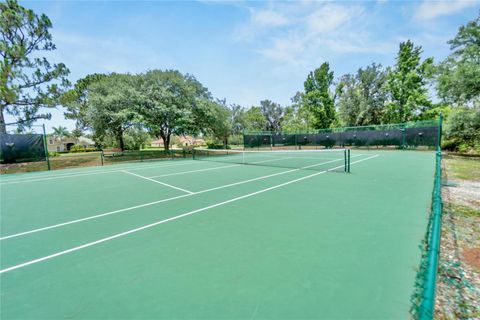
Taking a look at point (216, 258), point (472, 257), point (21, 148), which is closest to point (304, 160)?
point (472, 257)

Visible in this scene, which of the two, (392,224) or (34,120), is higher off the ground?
(34,120)

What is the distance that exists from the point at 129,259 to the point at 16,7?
21.9 m

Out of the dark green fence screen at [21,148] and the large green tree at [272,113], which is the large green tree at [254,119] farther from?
the dark green fence screen at [21,148]

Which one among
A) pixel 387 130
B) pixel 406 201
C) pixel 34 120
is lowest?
pixel 406 201

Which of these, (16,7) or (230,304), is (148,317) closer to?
(230,304)

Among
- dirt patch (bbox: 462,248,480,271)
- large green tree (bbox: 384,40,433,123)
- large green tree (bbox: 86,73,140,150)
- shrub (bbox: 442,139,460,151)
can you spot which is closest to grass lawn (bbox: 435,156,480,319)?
dirt patch (bbox: 462,248,480,271)

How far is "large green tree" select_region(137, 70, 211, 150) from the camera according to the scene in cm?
1848

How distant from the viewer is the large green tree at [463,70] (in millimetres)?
12922

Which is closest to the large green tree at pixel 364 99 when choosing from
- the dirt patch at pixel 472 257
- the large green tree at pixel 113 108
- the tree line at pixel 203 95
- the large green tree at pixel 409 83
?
the tree line at pixel 203 95

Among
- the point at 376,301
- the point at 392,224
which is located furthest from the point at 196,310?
the point at 392,224

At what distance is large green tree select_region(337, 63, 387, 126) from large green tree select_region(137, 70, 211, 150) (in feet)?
79.6

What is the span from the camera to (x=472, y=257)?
255 cm

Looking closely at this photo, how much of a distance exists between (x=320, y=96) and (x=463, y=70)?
18631mm

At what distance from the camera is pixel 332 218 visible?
12.1 feet
